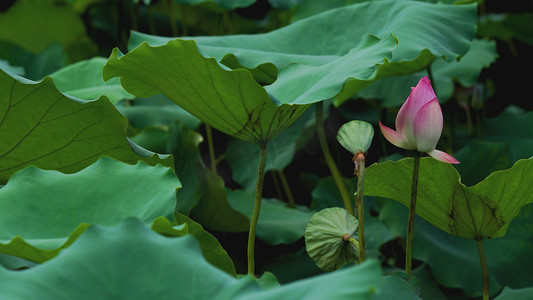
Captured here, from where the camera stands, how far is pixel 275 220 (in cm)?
137

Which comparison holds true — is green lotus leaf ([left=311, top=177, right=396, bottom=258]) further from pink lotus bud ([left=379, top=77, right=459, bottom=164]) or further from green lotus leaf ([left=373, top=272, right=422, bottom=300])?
pink lotus bud ([left=379, top=77, right=459, bottom=164])

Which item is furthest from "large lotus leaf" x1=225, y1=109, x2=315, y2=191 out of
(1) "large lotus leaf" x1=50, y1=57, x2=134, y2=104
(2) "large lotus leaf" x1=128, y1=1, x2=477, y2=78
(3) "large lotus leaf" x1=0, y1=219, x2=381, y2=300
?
(3) "large lotus leaf" x1=0, y1=219, x2=381, y2=300

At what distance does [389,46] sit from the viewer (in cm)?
88

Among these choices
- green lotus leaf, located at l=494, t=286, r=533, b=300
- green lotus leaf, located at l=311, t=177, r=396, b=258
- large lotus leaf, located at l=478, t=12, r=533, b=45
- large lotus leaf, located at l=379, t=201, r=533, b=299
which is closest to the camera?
green lotus leaf, located at l=494, t=286, r=533, b=300

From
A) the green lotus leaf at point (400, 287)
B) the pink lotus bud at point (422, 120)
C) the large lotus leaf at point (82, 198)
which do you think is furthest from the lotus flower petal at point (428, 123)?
the large lotus leaf at point (82, 198)

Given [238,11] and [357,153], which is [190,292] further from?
[238,11]

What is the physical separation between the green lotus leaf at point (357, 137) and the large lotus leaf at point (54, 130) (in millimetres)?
283

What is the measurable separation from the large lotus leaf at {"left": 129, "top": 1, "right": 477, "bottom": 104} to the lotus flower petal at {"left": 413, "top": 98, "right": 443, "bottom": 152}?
320 mm

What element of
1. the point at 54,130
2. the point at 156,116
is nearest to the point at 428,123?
the point at 54,130

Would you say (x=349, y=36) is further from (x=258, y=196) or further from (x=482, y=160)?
(x=258, y=196)

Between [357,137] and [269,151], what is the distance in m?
0.95

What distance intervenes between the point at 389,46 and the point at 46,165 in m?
0.55

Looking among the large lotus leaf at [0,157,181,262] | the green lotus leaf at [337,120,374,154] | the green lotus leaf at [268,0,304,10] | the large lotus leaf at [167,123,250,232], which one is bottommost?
the large lotus leaf at [167,123,250,232]

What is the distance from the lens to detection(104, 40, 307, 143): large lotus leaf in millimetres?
851
